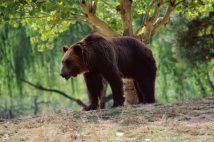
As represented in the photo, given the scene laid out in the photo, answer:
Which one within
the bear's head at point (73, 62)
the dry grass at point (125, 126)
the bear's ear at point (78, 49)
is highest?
the bear's ear at point (78, 49)

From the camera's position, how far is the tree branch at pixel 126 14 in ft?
36.8

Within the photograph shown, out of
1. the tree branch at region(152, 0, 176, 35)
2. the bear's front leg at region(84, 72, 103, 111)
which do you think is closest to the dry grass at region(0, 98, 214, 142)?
the bear's front leg at region(84, 72, 103, 111)

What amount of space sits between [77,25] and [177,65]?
3723mm

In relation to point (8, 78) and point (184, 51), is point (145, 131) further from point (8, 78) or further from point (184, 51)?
point (8, 78)

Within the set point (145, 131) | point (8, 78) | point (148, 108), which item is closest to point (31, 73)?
point (8, 78)

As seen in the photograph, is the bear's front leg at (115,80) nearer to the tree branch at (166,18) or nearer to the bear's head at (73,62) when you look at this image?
the bear's head at (73,62)

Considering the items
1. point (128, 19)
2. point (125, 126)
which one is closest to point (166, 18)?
point (128, 19)

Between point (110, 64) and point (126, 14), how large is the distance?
3417 millimetres

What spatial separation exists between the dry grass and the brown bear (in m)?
1.16

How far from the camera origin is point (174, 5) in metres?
11.7

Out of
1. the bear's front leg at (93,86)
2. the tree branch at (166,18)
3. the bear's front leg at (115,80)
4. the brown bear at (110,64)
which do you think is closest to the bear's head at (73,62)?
the brown bear at (110,64)

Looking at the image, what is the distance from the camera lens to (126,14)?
37.5ft

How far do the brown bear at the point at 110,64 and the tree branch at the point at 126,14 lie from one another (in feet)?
6.93

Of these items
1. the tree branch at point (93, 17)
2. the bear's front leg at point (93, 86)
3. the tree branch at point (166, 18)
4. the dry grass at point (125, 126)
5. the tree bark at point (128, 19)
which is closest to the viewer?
the dry grass at point (125, 126)
